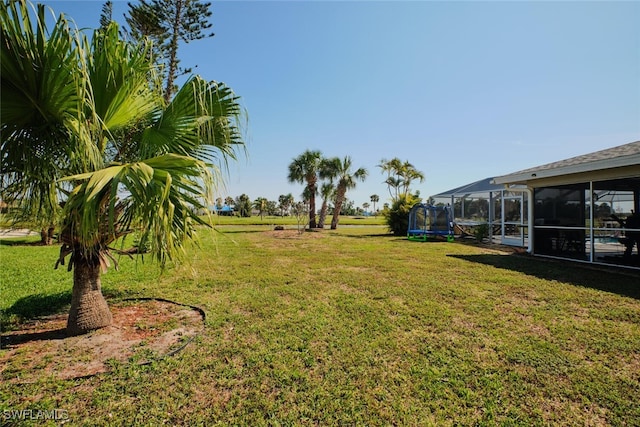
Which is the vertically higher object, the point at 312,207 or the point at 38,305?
the point at 312,207

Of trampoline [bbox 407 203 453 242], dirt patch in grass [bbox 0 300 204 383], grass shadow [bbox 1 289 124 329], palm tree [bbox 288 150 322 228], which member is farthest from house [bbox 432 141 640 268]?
palm tree [bbox 288 150 322 228]

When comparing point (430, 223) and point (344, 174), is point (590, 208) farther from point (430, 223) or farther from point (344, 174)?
point (344, 174)

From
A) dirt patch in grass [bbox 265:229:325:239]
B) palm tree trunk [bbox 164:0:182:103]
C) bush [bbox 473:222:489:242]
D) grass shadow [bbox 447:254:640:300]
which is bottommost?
grass shadow [bbox 447:254:640:300]

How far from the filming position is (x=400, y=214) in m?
18.1

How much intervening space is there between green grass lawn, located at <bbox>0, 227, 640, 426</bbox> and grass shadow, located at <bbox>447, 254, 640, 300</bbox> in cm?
12

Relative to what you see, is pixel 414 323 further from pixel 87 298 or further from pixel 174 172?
pixel 87 298

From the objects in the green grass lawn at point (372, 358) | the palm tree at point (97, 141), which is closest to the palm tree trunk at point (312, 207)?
the green grass lawn at point (372, 358)

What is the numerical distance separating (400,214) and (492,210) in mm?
5142

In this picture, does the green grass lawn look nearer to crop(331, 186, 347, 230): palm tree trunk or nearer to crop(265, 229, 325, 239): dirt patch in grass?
crop(265, 229, 325, 239): dirt patch in grass

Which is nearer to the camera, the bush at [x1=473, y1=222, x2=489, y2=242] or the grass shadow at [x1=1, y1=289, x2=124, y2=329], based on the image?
the grass shadow at [x1=1, y1=289, x2=124, y2=329]

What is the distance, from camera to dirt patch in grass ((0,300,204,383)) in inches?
104

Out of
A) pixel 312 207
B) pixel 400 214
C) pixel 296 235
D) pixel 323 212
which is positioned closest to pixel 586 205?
pixel 400 214

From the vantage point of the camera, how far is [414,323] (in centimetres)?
381

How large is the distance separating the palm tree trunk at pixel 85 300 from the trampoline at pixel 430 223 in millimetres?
13737
